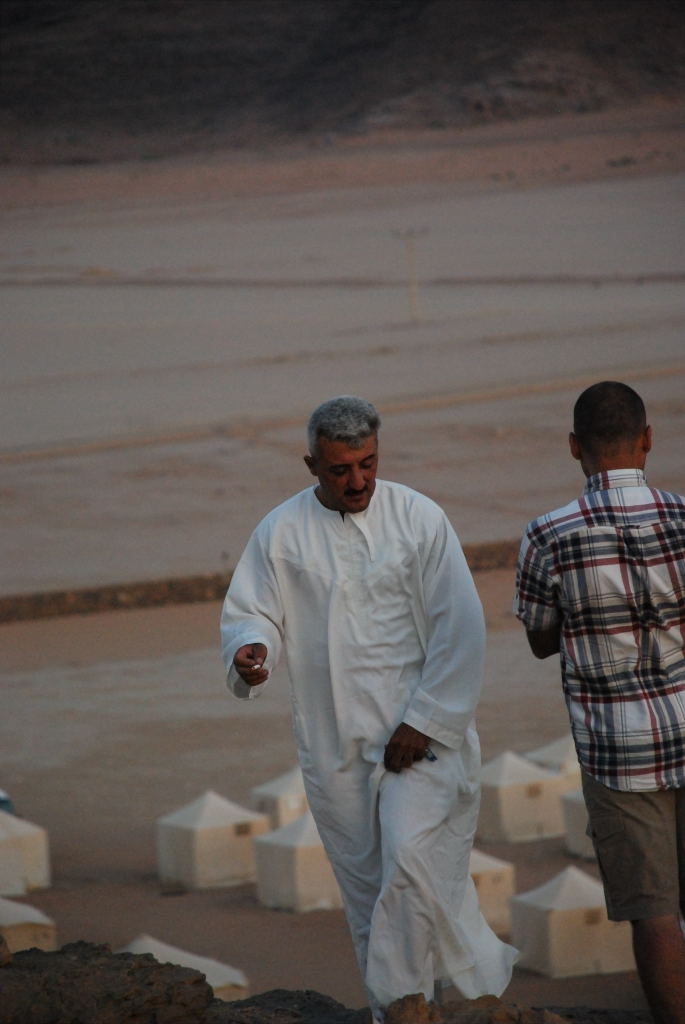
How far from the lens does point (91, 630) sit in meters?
10.6

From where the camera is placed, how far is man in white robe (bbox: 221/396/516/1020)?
3438 mm

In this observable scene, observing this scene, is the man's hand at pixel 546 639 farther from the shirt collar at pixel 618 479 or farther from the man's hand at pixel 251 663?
the man's hand at pixel 251 663

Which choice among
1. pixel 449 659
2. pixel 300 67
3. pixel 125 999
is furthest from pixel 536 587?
pixel 300 67

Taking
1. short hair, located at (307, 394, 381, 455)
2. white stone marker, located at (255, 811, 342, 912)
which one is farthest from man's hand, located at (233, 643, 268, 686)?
white stone marker, located at (255, 811, 342, 912)

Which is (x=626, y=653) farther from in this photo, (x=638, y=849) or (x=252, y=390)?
(x=252, y=390)

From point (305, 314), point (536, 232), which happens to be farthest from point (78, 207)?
point (305, 314)

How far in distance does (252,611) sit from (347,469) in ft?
1.14

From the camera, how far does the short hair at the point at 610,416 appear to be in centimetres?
310

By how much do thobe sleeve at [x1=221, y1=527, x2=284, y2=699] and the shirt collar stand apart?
73 cm

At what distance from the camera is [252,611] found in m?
3.55

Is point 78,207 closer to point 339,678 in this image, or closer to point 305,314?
point 305,314

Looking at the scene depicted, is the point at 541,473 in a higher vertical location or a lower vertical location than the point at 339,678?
higher

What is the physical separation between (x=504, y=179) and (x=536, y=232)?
19.3 ft

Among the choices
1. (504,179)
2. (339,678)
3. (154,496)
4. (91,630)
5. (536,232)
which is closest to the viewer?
(339,678)
